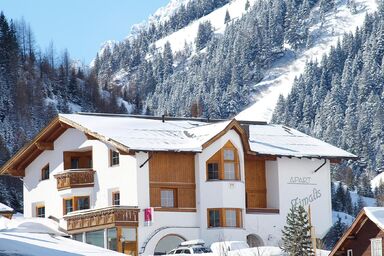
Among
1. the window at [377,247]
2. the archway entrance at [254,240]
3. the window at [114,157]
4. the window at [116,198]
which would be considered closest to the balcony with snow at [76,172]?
the window at [114,157]

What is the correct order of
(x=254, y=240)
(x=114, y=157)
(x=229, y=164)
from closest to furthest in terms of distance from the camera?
1. (x=114, y=157)
2. (x=229, y=164)
3. (x=254, y=240)

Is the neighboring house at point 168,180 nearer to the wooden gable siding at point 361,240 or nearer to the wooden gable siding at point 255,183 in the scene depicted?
the wooden gable siding at point 255,183

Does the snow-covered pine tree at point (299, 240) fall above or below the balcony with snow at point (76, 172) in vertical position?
below

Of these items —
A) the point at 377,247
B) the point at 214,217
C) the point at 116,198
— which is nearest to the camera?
the point at 377,247

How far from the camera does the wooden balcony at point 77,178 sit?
226 feet

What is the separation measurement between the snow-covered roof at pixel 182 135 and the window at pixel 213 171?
4.72 feet

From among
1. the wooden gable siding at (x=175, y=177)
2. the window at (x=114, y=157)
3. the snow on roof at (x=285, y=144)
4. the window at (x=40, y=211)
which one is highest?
the snow on roof at (x=285, y=144)

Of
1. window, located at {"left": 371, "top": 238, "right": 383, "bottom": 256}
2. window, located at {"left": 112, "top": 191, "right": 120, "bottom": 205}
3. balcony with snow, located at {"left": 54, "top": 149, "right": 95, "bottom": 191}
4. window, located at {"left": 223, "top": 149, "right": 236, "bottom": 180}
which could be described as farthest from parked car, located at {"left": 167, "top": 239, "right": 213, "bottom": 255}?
balcony with snow, located at {"left": 54, "top": 149, "right": 95, "bottom": 191}

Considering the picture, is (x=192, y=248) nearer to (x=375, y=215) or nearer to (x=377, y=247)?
(x=377, y=247)

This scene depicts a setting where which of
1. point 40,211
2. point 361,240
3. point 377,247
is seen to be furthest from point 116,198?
point 377,247

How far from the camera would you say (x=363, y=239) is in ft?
Result: 183

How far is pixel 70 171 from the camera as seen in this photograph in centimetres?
6956

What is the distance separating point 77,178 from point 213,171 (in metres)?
7.38

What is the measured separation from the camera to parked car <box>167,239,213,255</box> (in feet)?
196
